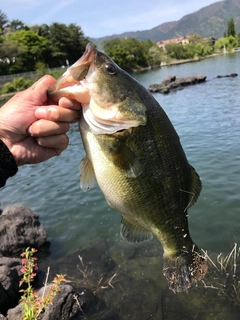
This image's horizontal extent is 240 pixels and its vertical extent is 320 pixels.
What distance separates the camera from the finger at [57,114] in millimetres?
2584

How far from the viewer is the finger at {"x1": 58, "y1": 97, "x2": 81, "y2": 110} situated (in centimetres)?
249

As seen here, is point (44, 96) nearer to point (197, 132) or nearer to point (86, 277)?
point (86, 277)

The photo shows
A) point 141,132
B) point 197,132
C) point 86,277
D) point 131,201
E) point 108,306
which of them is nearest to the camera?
point 141,132

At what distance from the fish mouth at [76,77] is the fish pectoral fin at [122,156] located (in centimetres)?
48

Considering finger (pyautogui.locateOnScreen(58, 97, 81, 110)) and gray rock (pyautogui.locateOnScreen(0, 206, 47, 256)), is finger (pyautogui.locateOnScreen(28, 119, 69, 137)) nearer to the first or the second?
finger (pyautogui.locateOnScreen(58, 97, 81, 110))

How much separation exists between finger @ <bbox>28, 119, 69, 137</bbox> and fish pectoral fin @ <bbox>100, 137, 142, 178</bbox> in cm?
49

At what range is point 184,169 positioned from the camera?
2896 millimetres

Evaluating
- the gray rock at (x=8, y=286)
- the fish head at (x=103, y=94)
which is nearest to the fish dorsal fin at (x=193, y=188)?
the fish head at (x=103, y=94)

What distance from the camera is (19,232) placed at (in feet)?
27.5

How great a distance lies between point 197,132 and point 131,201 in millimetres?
15012

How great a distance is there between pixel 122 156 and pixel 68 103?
0.62 m

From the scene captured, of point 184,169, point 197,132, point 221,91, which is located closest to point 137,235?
point 184,169

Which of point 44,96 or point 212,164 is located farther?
point 212,164

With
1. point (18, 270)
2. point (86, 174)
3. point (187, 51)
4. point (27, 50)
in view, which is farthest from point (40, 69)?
point (86, 174)
